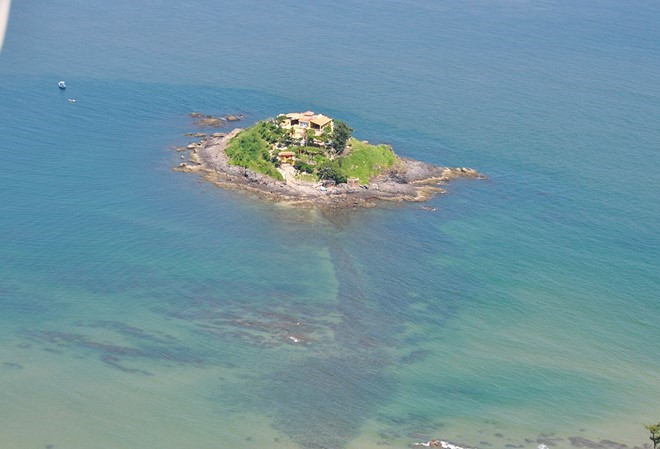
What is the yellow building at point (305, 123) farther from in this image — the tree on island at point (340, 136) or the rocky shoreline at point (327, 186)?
the rocky shoreline at point (327, 186)

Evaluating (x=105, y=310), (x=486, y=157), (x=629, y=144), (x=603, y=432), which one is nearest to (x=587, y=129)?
(x=629, y=144)

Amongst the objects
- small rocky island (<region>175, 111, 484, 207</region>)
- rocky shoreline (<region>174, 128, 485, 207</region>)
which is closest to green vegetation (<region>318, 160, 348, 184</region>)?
small rocky island (<region>175, 111, 484, 207</region>)

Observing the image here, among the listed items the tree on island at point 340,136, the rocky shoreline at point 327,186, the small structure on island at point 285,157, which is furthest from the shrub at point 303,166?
the tree on island at point 340,136

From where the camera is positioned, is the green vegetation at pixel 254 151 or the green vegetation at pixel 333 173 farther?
the green vegetation at pixel 254 151

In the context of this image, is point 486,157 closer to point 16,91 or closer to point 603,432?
point 603,432

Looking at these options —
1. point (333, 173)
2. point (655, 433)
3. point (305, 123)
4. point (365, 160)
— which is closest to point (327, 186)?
point (333, 173)

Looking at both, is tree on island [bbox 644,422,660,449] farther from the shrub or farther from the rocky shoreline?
the shrub
